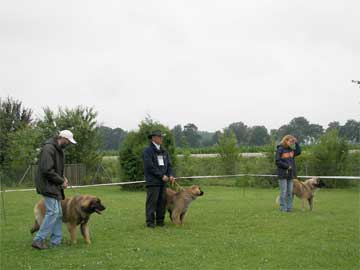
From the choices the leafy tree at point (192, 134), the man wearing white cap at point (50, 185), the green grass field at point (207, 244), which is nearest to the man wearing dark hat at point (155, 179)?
the green grass field at point (207, 244)

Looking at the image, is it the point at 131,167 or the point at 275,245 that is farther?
the point at 131,167

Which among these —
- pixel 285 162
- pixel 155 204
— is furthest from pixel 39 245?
pixel 285 162

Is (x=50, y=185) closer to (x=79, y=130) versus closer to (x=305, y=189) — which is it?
(x=305, y=189)

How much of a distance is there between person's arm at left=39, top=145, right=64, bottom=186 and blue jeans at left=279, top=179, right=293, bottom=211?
652 cm

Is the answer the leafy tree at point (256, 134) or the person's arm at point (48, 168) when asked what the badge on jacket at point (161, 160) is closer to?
the person's arm at point (48, 168)

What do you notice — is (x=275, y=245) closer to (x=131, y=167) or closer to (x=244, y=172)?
(x=131, y=167)

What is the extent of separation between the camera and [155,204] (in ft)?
33.0

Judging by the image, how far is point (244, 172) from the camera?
86.7ft

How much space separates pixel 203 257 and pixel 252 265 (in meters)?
0.81

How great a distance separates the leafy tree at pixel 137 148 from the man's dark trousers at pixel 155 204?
12.2 meters

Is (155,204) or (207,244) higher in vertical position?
(155,204)

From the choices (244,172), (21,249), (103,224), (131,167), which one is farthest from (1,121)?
(21,249)

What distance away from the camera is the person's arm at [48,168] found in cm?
770

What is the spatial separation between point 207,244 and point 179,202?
2.23 meters
